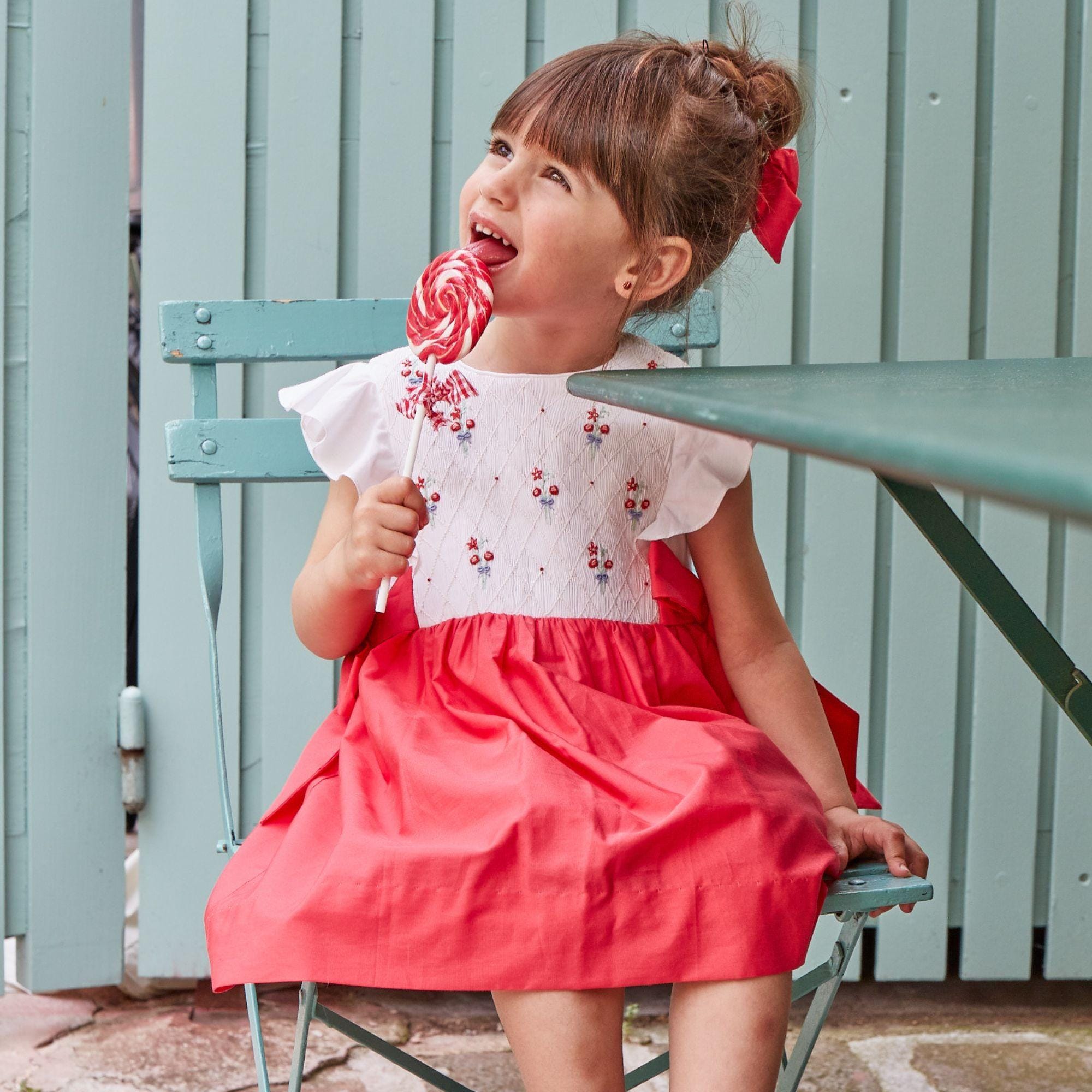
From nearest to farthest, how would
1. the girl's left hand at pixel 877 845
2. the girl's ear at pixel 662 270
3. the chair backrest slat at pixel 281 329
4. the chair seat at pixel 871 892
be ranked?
the chair seat at pixel 871 892, the girl's left hand at pixel 877 845, the girl's ear at pixel 662 270, the chair backrest slat at pixel 281 329

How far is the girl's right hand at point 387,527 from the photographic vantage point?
127cm

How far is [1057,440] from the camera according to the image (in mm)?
526

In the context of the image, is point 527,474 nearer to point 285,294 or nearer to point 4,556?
point 285,294

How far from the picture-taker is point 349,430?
4.98 ft

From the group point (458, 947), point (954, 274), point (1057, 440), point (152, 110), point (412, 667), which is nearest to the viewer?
point (1057, 440)

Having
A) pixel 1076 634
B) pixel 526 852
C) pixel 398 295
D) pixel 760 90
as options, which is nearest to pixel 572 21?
pixel 398 295

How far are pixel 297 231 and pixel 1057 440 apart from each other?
1762mm

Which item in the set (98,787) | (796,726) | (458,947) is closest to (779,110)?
(796,726)

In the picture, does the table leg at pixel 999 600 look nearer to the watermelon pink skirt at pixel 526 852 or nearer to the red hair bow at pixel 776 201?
the watermelon pink skirt at pixel 526 852

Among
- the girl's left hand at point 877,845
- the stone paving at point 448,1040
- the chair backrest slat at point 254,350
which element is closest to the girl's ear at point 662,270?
the chair backrest slat at point 254,350

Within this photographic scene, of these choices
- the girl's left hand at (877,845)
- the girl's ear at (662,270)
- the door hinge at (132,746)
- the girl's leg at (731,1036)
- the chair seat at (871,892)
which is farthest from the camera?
the door hinge at (132,746)

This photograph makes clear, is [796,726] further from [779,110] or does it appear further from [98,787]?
[98,787]

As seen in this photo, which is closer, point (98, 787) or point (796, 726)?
point (796, 726)

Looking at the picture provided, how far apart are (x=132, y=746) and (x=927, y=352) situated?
4.96ft
